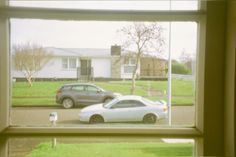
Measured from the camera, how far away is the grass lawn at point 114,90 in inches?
87.0

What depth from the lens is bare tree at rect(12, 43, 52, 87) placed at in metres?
2.20

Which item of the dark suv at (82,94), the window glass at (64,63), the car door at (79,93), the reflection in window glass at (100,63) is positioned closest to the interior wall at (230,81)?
the reflection in window glass at (100,63)

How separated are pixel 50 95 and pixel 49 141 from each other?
342 mm

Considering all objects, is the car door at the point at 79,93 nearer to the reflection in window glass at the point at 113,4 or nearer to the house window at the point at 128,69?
the house window at the point at 128,69

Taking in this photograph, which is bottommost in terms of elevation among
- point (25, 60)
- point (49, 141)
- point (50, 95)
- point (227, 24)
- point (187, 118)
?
point (49, 141)

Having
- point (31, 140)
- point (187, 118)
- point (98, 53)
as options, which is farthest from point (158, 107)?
point (31, 140)

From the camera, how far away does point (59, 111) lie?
2207 millimetres

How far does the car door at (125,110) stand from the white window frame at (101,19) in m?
0.10

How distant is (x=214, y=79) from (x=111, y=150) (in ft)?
2.99

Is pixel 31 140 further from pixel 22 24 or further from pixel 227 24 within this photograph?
pixel 227 24

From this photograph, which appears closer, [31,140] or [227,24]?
[227,24]

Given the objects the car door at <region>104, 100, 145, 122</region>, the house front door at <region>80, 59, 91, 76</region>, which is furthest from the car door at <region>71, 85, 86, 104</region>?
the car door at <region>104, 100, 145, 122</region>

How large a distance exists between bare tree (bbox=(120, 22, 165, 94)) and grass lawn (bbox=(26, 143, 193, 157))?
1.40ft

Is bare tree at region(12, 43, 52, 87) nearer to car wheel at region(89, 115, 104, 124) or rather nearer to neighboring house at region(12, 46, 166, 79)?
neighboring house at region(12, 46, 166, 79)
